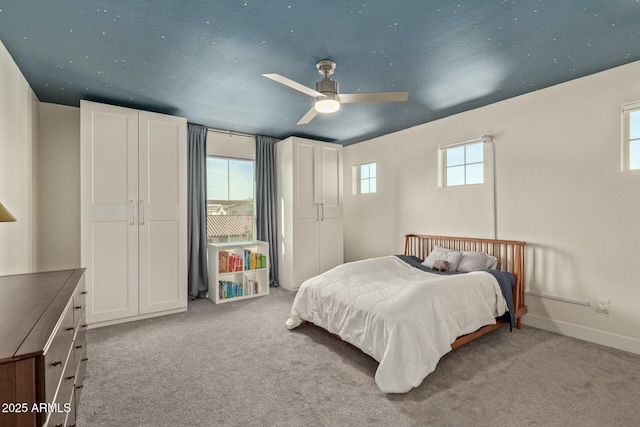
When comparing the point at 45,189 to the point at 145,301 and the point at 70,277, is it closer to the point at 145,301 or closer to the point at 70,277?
the point at 145,301

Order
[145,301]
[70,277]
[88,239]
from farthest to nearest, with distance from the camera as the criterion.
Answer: [145,301]
[88,239]
[70,277]

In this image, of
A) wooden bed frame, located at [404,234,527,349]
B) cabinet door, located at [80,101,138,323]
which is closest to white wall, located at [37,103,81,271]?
cabinet door, located at [80,101,138,323]

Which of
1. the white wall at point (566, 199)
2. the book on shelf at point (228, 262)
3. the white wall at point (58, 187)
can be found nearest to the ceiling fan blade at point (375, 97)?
the white wall at point (566, 199)

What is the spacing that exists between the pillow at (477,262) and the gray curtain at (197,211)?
3.56 metres

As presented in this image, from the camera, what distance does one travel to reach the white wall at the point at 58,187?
3.60m

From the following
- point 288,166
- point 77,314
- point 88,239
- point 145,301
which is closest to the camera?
point 77,314

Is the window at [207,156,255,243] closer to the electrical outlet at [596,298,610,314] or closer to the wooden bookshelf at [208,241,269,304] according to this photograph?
the wooden bookshelf at [208,241,269,304]

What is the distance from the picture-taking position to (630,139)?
287cm

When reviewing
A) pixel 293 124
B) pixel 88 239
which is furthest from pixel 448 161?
pixel 88 239

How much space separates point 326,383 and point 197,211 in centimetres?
321

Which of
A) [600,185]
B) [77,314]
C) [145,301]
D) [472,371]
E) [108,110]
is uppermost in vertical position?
[108,110]

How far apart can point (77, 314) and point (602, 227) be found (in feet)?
14.4

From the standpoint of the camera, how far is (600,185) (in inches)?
117

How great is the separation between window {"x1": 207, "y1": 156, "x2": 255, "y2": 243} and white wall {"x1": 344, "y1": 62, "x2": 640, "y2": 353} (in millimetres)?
2997
